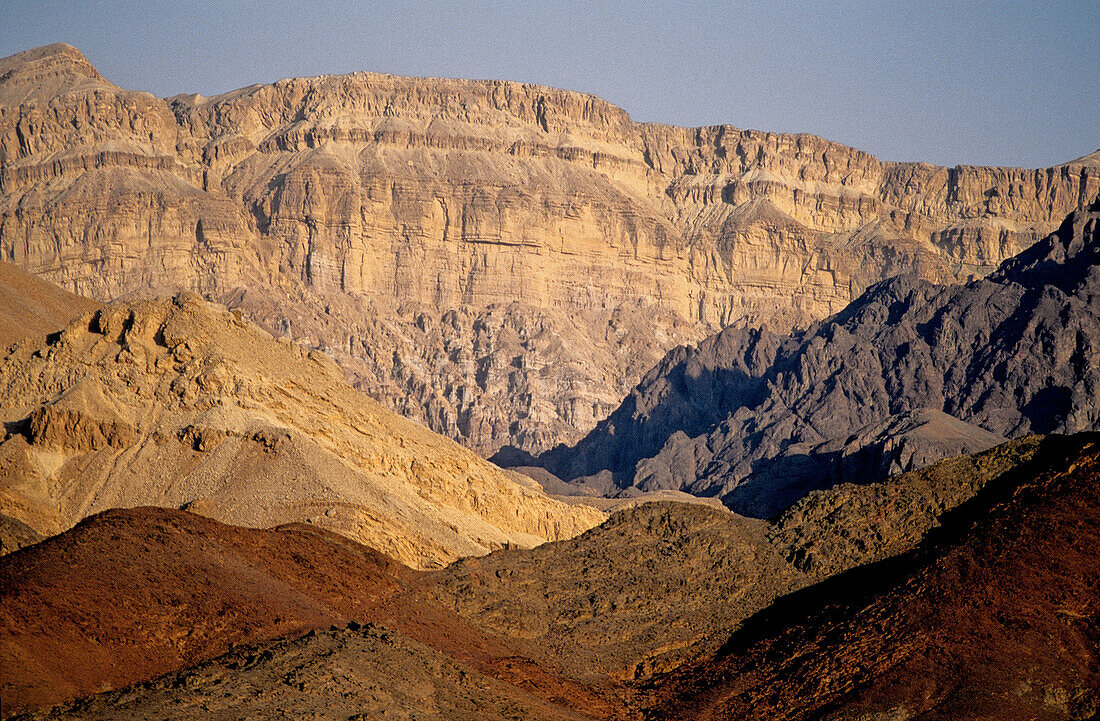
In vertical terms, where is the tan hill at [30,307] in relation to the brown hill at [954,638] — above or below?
above

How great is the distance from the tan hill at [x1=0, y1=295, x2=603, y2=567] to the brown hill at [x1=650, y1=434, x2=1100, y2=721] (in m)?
17.3

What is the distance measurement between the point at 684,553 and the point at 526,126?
151 m

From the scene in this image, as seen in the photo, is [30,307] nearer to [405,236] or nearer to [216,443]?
[216,443]

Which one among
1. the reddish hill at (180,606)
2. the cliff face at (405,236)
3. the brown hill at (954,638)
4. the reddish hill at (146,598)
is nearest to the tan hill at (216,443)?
the reddish hill at (180,606)

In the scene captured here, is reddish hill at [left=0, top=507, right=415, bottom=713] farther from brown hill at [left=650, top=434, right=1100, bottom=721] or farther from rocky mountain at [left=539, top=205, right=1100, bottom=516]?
rocky mountain at [left=539, top=205, right=1100, bottom=516]

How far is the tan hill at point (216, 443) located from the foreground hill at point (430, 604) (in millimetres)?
7630

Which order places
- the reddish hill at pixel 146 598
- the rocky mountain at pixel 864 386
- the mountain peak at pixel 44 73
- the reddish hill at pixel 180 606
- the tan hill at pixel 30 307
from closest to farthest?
the reddish hill at pixel 146 598 → the reddish hill at pixel 180 606 → the tan hill at pixel 30 307 → the rocky mountain at pixel 864 386 → the mountain peak at pixel 44 73

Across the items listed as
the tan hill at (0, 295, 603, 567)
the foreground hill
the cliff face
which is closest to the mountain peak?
the cliff face

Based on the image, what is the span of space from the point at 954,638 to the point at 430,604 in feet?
48.9

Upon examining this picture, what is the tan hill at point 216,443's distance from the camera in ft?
178

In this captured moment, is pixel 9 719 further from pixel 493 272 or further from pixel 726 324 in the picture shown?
pixel 726 324

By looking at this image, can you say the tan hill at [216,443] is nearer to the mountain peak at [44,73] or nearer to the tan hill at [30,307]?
the tan hill at [30,307]

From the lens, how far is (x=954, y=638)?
37750 millimetres

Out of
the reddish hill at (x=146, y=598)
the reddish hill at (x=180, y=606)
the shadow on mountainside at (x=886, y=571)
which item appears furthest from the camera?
the shadow on mountainside at (x=886, y=571)
